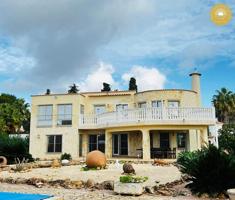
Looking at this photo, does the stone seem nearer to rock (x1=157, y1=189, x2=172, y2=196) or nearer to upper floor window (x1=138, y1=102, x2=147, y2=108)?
rock (x1=157, y1=189, x2=172, y2=196)

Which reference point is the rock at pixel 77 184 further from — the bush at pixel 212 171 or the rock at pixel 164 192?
the bush at pixel 212 171

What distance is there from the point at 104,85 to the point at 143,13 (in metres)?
25.5

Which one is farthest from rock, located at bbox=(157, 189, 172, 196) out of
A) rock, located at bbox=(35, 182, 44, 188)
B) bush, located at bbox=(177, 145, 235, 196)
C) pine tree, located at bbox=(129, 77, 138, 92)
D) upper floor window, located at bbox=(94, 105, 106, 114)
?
pine tree, located at bbox=(129, 77, 138, 92)

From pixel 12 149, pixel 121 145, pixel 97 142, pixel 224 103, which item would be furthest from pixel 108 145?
pixel 224 103

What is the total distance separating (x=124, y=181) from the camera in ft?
40.7

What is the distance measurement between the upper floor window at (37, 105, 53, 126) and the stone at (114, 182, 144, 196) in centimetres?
2440

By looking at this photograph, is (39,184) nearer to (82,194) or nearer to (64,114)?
(82,194)

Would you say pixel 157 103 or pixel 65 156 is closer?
pixel 157 103

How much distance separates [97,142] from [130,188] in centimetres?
2336

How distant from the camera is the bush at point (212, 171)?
462 inches

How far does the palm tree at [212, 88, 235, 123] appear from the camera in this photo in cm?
6081

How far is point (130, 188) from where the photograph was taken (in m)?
12.2

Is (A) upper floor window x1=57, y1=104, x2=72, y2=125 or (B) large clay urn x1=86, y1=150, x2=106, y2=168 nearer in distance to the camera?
(B) large clay urn x1=86, y1=150, x2=106, y2=168

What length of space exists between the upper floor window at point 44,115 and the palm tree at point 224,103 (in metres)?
36.0
